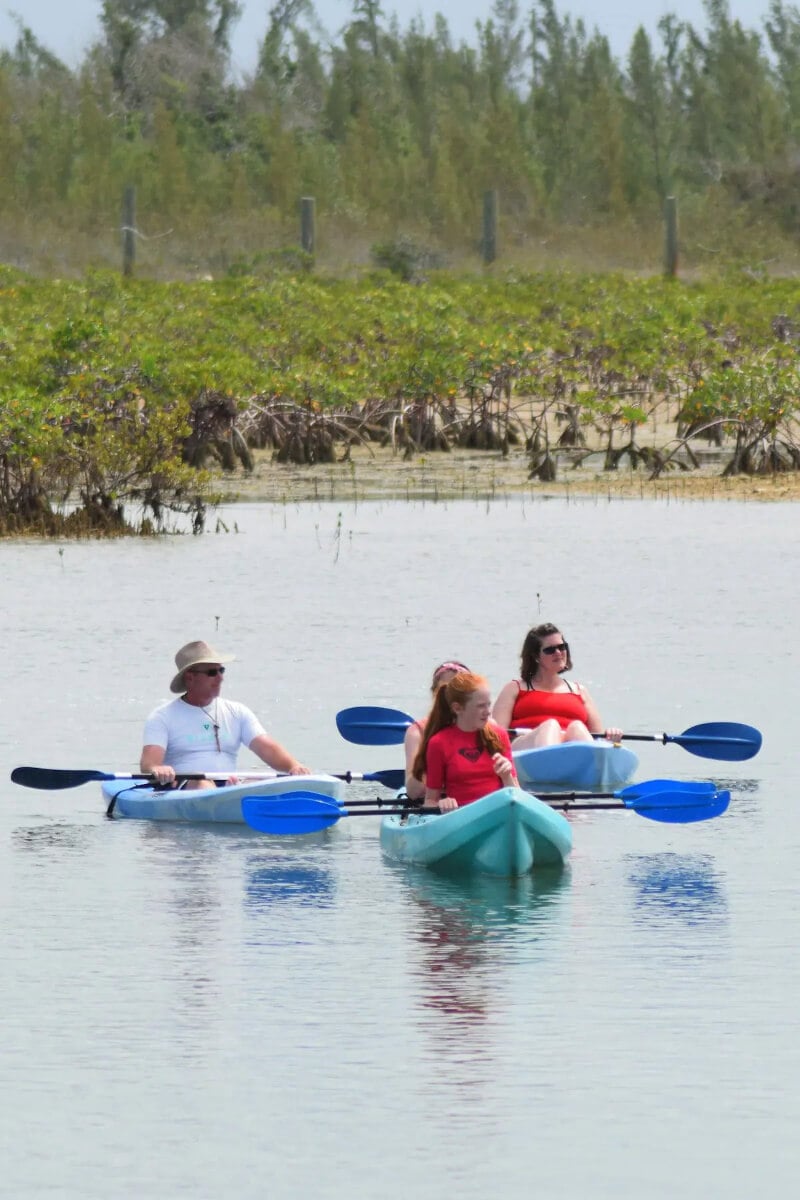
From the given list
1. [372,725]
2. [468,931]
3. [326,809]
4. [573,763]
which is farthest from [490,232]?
[468,931]

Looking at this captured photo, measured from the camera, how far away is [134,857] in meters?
12.2

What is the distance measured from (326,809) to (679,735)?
8.71 feet

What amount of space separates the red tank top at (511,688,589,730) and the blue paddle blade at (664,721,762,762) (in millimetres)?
459

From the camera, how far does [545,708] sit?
13852 mm

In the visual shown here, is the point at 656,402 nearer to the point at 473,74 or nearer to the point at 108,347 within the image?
the point at 108,347

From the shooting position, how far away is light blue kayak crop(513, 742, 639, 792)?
1346 cm

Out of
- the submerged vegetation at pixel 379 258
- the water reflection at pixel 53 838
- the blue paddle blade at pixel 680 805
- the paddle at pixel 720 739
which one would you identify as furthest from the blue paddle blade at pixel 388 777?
the submerged vegetation at pixel 379 258

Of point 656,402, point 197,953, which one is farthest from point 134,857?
point 656,402

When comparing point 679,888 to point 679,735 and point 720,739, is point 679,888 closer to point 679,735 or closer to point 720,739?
point 720,739

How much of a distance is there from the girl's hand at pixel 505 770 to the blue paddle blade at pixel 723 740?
2.43 m

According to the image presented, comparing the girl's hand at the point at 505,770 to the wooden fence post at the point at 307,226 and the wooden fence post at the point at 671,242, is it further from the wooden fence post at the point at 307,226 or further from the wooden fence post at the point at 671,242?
the wooden fence post at the point at 671,242

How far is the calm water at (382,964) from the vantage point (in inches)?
300

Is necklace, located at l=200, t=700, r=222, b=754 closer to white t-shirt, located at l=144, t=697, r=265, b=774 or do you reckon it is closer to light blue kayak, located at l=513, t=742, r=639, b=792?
white t-shirt, located at l=144, t=697, r=265, b=774

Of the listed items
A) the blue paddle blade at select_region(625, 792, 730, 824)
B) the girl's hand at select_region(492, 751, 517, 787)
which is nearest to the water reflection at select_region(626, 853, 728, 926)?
the blue paddle blade at select_region(625, 792, 730, 824)
